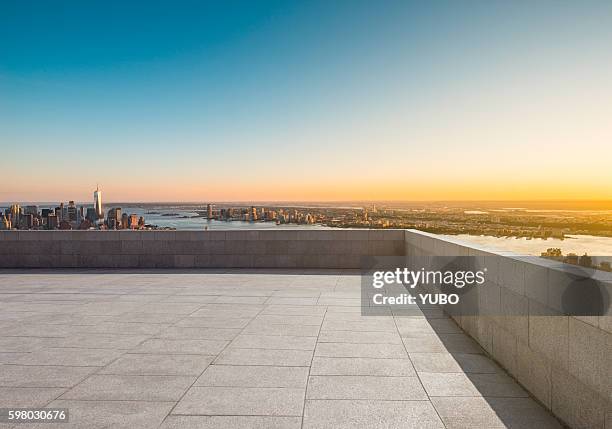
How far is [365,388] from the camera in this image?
173 inches

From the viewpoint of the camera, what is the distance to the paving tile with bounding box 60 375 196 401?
13.6 feet

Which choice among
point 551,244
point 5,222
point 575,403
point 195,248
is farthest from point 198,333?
point 5,222

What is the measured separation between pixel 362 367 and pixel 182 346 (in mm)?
2224

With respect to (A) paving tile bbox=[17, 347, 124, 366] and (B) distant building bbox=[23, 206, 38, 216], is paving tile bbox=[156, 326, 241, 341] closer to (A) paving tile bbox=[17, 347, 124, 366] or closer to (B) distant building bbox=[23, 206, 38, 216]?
(A) paving tile bbox=[17, 347, 124, 366]

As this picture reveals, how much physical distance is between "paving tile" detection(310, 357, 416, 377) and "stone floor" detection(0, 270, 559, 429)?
2 centimetres

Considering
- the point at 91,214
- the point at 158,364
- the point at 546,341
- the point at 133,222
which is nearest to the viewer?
the point at 546,341

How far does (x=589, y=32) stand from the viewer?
13.4 m

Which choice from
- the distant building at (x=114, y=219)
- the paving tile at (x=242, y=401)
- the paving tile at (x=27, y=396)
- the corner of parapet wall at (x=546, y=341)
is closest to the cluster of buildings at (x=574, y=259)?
the corner of parapet wall at (x=546, y=341)

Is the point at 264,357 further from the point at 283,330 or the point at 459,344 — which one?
the point at 459,344

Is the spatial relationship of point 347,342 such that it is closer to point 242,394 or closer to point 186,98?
point 242,394

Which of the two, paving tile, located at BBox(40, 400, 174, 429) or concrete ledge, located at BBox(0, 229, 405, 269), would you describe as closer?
paving tile, located at BBox(40, 400, 174, 429)

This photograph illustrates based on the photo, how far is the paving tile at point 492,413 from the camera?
3.65 m

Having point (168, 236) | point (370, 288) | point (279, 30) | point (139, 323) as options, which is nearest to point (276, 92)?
point (279, 30)

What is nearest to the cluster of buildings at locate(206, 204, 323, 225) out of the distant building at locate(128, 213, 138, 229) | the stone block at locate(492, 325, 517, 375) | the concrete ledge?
the concrete ledge
